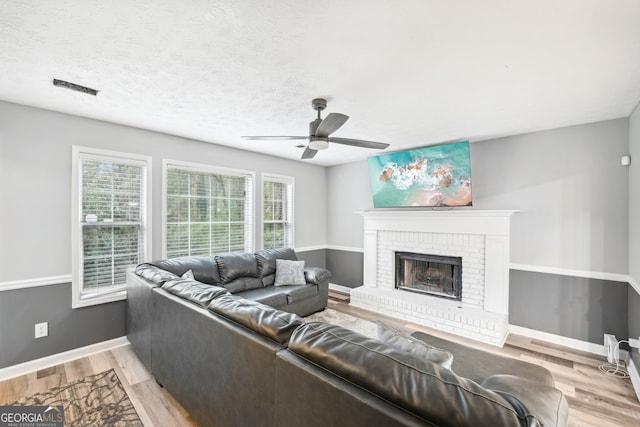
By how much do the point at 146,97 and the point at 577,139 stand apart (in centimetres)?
458

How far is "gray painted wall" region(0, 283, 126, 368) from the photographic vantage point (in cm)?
256

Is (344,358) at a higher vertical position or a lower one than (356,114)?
lower

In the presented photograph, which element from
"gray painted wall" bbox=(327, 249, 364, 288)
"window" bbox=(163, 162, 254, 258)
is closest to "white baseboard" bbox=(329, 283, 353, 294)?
"gray painted wall" bbox=(327, 249, 364, 288)

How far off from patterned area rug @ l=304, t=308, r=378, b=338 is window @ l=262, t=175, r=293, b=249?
4.85 ft

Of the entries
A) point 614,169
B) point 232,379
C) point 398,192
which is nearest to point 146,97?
point 232,379

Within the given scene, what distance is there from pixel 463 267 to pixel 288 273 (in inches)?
98.2

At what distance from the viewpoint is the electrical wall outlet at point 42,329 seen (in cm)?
270

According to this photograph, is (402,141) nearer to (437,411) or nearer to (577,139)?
(577,139)

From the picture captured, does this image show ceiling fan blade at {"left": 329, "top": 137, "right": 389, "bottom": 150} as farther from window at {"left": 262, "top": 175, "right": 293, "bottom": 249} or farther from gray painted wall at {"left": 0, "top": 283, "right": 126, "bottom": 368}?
gray painted wall at {"left": 0, "top": 283, "right": 126, "bottom": 368}

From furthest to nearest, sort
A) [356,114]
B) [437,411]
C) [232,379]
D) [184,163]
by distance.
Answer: [184,163] < [356,114] < [232,379] < [437,411]

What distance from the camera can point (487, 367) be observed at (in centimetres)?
162

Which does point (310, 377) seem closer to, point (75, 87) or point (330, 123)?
point (330, 123)

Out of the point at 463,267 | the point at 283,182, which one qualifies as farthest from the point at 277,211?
the point at 463,267

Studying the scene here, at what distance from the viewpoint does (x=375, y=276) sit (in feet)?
15.7
